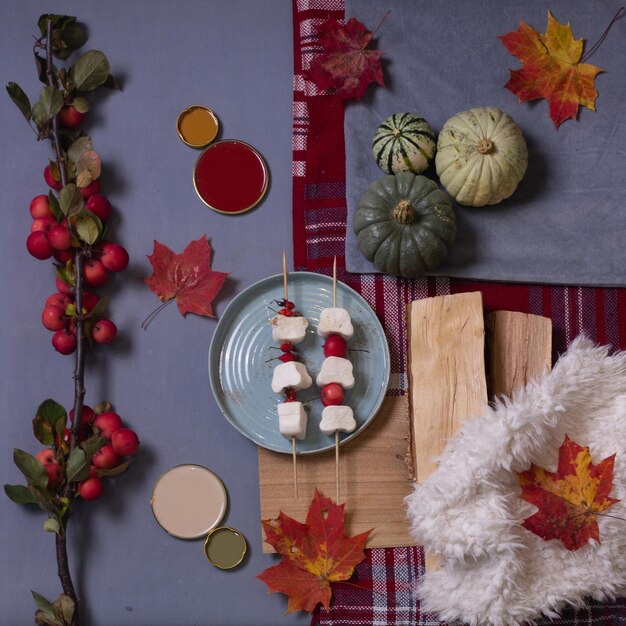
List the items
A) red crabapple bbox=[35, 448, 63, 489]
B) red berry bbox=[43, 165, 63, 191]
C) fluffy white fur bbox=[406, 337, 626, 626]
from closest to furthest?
1. fluffy white fur bbox=[406, 337, 626, 626]
2. red crabapple bbox=[35, 448, 63, 489]
3. red berry bbox=[43, 165, 63, 191]

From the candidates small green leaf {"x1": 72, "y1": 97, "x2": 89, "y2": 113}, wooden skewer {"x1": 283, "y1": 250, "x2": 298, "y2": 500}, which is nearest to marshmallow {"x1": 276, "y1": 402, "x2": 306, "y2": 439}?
wooden skewer {"x1": 283, "y1": 250, "x2": 298, "y2": 500}

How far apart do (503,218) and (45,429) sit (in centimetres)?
114

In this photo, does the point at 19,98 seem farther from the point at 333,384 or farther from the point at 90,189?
the point at 333,384

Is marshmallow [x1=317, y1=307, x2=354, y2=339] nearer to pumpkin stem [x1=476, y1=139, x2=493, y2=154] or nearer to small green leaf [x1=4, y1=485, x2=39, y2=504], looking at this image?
pumpkin stem [x1=476, y1=139, x2=493, y2=154]

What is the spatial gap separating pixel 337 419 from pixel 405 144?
24.7 inches

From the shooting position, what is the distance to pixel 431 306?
61.6 inches

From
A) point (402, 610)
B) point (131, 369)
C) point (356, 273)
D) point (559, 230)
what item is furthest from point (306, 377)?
point (559, 230)

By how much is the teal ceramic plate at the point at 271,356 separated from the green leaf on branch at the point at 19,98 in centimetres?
65

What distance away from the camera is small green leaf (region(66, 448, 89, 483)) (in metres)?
1.52

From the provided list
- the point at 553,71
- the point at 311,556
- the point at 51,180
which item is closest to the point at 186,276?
the point at 51,180

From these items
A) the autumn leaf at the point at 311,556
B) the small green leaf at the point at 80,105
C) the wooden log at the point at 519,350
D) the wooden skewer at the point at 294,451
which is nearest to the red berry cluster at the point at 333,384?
the wooden skewer at the point at 294,451

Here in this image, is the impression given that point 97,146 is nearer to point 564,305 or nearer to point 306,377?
point 306,377

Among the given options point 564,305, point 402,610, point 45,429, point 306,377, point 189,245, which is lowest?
point 402,610

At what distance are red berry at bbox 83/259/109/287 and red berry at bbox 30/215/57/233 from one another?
4.4 inches
